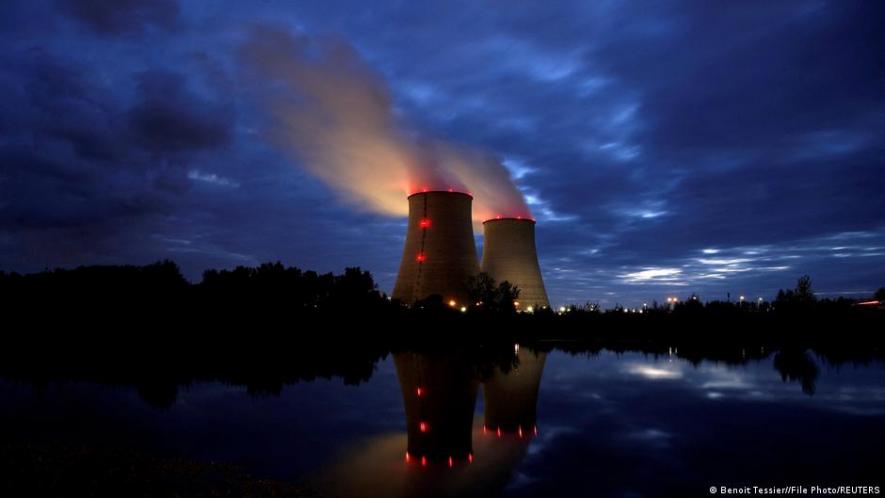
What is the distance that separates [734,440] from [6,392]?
1394cm

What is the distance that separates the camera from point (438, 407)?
35.2ft

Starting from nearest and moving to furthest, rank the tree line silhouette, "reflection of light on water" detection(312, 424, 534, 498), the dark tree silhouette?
"reflection of light on water" detection(312, 424, 534, 498), the tree line silhouette, the dark tree silhouette

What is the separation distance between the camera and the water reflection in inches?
242

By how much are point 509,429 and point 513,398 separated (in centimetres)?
260

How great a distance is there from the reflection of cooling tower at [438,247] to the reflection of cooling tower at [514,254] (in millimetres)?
3182

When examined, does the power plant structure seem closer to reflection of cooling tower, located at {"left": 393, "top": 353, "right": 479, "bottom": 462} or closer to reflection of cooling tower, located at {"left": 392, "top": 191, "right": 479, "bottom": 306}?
reflection of cooling tower, located at {"left": 392, "top": 191, "right": 479, "bottom": 306}

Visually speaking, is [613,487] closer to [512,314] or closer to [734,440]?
[734,440]

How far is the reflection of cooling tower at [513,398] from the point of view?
367 inches

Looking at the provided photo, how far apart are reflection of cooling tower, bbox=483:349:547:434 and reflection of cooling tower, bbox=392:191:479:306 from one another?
9.23 metres

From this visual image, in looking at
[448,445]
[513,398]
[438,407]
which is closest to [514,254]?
[513,398]

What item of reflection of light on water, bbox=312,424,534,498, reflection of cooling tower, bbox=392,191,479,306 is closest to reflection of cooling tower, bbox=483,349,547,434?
reflection of light on water, bbox=312,424,534,498

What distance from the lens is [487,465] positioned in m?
6.96

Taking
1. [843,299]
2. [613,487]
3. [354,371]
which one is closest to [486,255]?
[354,371]

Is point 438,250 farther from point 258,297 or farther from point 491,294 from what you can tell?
point 258,297
